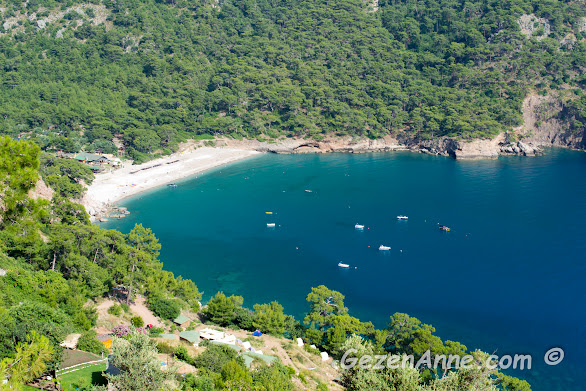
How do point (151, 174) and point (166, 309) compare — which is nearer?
point (166, 309)

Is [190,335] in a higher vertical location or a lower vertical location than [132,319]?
lower

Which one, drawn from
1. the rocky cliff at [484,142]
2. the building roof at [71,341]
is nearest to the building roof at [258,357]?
the building roof at [71,341]

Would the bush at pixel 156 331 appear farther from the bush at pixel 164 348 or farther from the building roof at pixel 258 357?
the building roof at pixel 258 357

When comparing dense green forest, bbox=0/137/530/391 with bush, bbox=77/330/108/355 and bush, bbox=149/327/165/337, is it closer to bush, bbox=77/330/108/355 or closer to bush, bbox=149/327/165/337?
bush, bbox=77/330/108/355
